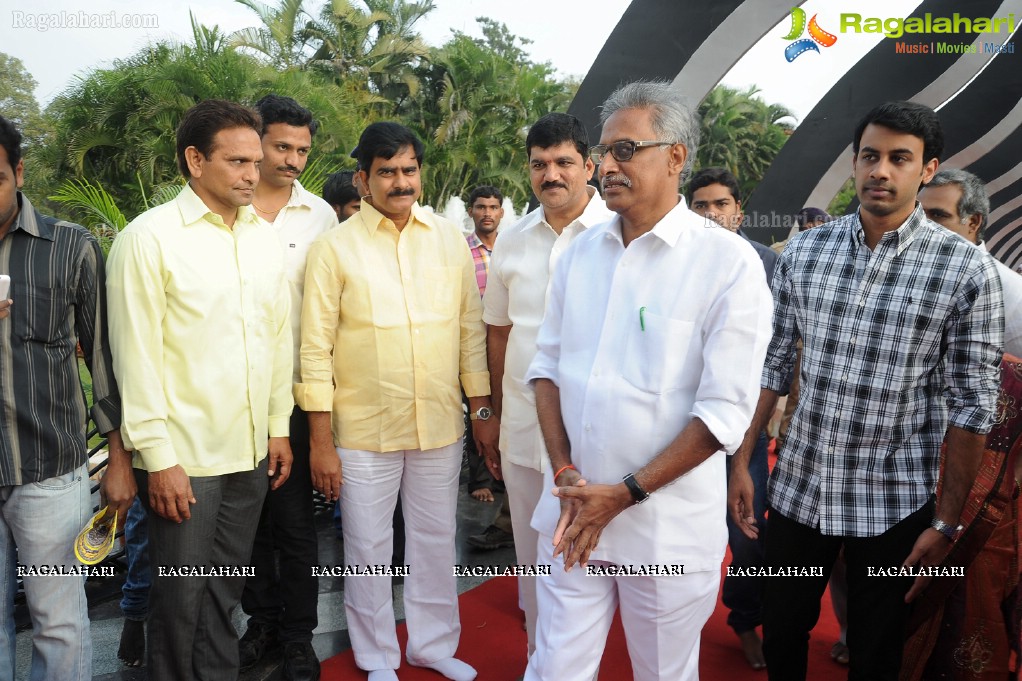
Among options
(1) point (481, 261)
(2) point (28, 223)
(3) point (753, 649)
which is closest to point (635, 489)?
(3) point (753, 649)

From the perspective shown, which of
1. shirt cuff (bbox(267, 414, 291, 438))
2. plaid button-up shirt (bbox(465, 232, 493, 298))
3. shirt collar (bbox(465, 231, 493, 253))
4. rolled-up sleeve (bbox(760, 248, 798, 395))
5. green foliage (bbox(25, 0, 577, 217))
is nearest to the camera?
rolled-up sleeve (bbox(760, 248, 798, 395))

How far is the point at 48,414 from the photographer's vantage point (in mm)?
2295

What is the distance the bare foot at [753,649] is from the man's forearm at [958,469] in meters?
1.13

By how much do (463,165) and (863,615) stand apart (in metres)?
18.4

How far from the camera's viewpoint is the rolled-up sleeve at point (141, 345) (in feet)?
7.57

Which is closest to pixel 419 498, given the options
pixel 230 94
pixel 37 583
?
pixel 37 583

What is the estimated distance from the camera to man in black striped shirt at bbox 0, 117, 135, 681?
7.36ft

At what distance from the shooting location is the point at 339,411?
2.97 metres

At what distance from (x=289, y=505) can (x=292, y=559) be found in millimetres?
214

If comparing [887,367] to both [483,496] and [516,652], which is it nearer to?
[516,652]

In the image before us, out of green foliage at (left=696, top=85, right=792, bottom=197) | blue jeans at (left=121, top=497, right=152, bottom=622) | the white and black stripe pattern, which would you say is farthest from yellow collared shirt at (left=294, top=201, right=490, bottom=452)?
green foliage at (left=696, top=85, right=792, bottom=197)

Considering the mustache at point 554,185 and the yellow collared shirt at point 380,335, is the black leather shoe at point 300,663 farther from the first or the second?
the mustache at point 554,185

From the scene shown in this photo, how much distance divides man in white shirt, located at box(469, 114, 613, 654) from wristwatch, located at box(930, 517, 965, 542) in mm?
1284

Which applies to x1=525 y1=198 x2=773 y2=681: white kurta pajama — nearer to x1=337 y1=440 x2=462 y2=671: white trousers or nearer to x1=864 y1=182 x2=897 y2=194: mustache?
x1=864 y1=182 x2=897 y2=194: mustache
